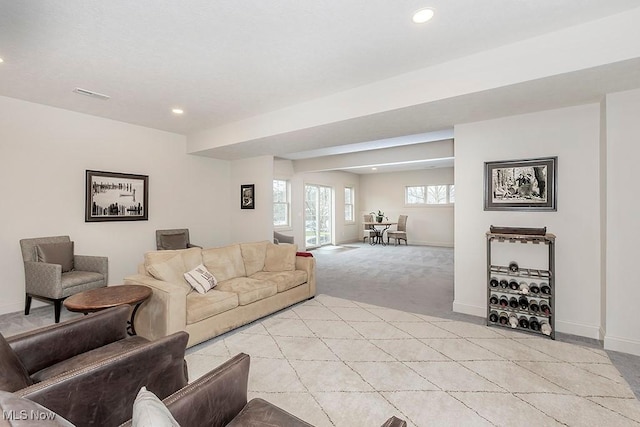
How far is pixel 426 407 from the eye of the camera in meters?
2.00

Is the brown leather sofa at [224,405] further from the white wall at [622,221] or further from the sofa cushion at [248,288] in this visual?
the white wall at [622,221]

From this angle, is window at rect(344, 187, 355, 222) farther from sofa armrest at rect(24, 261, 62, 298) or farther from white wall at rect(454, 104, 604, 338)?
sofa armrest at rect(24, 261, 62, 298)

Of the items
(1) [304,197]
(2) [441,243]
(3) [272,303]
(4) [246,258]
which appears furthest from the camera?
(2) [441,243]

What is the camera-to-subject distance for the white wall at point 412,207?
33.4 feet

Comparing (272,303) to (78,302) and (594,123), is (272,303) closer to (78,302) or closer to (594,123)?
(78,302)

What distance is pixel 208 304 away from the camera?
117 inches

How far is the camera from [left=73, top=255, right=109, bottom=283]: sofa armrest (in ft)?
12.9

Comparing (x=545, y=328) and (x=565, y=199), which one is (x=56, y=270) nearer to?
(x=545, y=328)

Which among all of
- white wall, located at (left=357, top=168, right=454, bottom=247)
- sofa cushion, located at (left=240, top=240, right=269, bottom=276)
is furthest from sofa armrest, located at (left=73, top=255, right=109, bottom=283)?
white wall, located at (left=357, top=168, right=454, bottom=247)

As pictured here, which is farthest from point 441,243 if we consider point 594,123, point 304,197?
point 594,123

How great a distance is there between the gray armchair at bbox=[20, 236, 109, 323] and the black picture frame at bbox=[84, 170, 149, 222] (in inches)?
23.1

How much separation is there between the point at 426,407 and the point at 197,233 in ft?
16.6

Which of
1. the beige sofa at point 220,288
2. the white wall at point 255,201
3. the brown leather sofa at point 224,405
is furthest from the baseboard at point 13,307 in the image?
the brown leather sofa at point 224,405

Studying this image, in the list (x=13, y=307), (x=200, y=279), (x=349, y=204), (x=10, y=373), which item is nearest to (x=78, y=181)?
(x=13, y=307)
